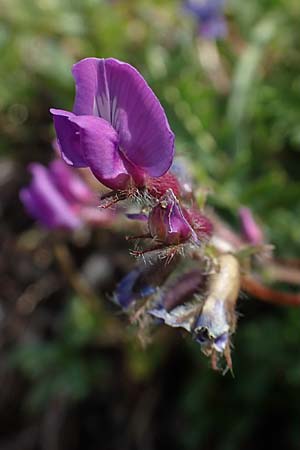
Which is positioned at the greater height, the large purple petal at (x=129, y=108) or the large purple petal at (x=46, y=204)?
the large purple petal at (x=129, y=108)

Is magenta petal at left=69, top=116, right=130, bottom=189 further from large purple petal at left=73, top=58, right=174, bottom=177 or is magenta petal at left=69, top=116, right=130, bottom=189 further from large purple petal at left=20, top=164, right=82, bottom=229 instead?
large purple petal at left=20, top=164, right=82, bottom=229

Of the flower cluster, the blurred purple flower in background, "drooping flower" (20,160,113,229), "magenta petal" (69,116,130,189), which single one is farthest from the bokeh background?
"magenta petal" (69,116,130,189)

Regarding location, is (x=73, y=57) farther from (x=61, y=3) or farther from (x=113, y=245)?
(x=113, y=245)

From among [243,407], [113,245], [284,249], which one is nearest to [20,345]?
[113,245]

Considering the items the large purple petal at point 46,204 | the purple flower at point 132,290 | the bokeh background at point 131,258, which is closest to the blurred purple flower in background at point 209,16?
the bokeh background at point 131,258

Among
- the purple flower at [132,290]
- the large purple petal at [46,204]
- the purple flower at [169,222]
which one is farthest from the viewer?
the large purple petal at [46,204]

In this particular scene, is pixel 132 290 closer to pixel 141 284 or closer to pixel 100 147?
pixel 141 284

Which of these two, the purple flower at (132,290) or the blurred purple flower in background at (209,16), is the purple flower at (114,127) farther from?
the blurred purple flower in background at (209,16)
